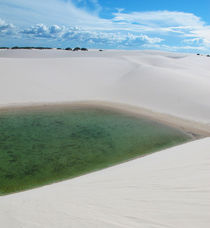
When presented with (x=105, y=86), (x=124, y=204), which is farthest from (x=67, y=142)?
(x=105, y=86)

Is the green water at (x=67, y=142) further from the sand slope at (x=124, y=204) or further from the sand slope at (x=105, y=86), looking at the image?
the sand slope at (x=105, y=86)

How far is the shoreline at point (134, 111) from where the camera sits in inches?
469

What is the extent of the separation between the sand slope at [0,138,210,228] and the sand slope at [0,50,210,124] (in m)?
9.23

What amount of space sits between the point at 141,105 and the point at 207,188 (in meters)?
12.2

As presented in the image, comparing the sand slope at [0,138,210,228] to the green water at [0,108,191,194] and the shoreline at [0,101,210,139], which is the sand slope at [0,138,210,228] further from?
the shoreline at [0,101,210,139]

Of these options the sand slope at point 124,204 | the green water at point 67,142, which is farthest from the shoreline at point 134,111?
the sand slope at point 124,204

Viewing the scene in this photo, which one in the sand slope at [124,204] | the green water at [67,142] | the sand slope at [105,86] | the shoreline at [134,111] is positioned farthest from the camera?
the sand slope at [105,86]

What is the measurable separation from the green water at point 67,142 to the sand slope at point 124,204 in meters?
2.28

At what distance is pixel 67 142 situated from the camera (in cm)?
976

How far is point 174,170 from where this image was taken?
571 cm

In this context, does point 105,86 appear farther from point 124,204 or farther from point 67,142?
point 124,204

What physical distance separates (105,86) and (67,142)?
11.1 meters

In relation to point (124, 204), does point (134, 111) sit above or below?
below

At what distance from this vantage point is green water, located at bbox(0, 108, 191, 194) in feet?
23.9
